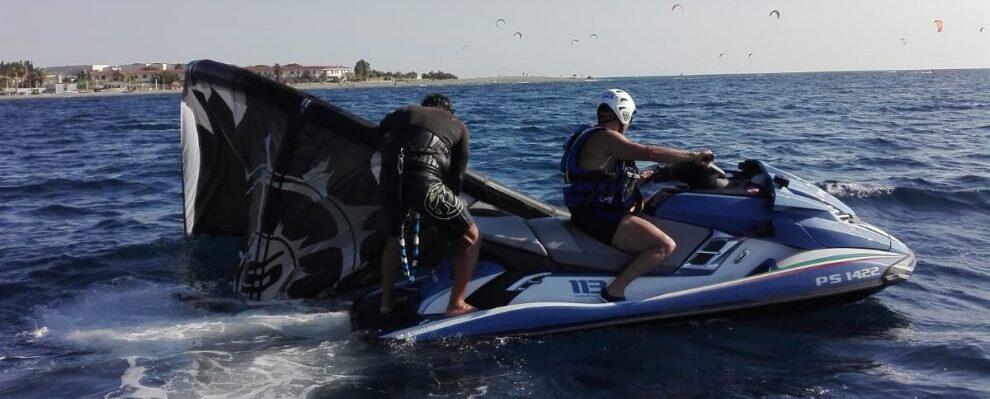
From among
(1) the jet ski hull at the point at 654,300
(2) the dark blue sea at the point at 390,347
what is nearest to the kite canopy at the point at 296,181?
(2) the dark blue sea at the point at 390,347

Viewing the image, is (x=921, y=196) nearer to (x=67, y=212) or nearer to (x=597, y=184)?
(x=597, y=184)

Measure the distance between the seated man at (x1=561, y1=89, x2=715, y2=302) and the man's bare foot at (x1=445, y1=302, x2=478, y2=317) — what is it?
98 centimetres

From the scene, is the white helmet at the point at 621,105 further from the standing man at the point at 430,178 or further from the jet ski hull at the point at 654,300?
the jet ski hull at the point at 654,300

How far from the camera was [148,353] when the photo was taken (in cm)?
530

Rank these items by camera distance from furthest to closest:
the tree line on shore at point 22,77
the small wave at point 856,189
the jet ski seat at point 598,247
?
the tree line on shore at point 22,77
the small wave at point 856,189
the jet ski seat at point 598,247

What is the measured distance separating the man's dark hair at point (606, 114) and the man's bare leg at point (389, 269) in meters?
1.68

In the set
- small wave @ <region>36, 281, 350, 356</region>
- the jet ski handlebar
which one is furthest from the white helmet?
small wave @ <region>36, 281, 350, 356</region>

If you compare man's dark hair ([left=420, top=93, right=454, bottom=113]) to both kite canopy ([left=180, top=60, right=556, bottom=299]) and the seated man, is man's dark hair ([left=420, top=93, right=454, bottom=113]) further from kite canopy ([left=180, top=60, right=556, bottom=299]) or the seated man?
the seated man

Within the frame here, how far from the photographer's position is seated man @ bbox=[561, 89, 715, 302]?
17.9 ft

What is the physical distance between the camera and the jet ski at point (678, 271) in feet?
18.1

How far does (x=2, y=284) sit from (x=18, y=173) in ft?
30.3

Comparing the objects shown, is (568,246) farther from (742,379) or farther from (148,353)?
(148,353)

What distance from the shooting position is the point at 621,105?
18.0 feet

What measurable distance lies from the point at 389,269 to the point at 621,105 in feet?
6.60
